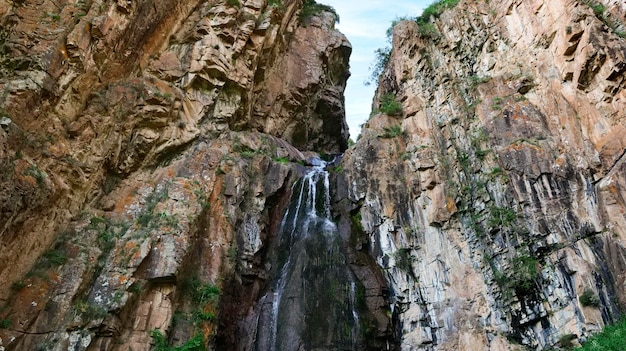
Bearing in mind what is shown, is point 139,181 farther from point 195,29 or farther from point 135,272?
point 195,29

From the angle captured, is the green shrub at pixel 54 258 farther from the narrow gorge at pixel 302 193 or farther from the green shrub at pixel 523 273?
the green shrub at pixel 523 273

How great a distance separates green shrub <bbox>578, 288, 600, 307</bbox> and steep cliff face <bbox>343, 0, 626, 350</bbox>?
0.02m

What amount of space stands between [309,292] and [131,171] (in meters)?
8.56

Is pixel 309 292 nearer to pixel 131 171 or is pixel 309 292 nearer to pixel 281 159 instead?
pixel 281 159

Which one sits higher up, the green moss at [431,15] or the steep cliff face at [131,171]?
the green moss at [431,15]

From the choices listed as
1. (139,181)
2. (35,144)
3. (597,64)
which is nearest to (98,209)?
(139,181)

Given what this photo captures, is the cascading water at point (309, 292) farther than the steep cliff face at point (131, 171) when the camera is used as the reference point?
Yes

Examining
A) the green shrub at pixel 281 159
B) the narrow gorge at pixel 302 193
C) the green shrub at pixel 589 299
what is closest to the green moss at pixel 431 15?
the narrow gorge at pixel 302 193

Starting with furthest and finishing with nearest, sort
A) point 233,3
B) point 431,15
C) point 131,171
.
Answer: point 431,15 → point 233,3 → point 131,171

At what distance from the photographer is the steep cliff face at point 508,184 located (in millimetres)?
12133

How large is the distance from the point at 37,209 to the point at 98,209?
7.91 feet

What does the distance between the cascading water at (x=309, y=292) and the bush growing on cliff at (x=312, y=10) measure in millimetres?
16247

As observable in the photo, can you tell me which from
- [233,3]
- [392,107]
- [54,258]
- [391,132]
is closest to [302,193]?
[391,132]

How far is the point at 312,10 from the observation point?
29.3m
